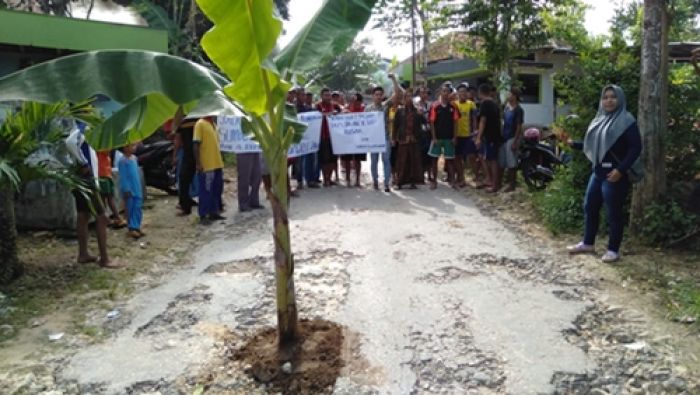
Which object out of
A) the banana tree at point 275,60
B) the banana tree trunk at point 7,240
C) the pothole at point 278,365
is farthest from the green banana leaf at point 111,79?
the banana tree trunk at point 7,240

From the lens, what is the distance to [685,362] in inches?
143

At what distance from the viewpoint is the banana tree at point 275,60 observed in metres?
3.06

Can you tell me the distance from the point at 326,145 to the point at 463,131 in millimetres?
2272

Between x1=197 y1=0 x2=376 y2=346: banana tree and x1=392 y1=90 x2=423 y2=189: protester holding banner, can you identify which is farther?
x1=392 y1=90 x2=423 y2=189: protester holding banner

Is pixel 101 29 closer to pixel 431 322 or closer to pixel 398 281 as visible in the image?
pixel 398 281

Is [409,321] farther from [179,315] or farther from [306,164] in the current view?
[306,164]

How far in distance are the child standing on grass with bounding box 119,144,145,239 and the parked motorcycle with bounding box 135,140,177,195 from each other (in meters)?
2.46

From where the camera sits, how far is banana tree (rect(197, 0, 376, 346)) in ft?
10.0

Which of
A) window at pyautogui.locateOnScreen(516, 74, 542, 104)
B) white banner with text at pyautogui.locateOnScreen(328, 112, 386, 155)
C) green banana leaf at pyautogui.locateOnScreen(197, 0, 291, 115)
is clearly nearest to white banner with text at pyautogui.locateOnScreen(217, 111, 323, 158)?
white banner with text at pyautogui.locateOnScreen(328, 112, 386, 155)

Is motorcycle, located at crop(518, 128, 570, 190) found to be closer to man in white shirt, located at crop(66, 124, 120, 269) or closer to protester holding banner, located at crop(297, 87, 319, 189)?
protester holding banner, located at crop(297, 87, 319, 189)

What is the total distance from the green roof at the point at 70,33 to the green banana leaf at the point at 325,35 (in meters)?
9.08

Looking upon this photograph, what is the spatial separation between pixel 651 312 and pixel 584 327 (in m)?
0.61

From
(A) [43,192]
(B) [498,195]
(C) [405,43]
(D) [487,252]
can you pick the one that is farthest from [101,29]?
(C) [405,43]

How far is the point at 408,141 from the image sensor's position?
9.62 meters
